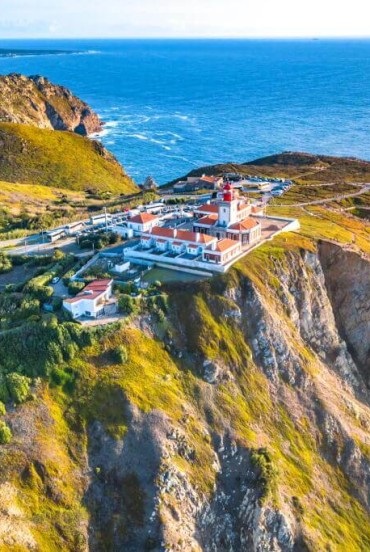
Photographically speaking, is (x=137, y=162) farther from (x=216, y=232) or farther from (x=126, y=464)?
(x=126, y=464)

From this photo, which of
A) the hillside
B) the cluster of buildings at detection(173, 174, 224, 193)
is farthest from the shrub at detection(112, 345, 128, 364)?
the hillside

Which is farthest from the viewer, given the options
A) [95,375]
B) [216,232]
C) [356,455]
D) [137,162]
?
[137,162]

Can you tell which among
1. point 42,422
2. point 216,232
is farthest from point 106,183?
point 42,422

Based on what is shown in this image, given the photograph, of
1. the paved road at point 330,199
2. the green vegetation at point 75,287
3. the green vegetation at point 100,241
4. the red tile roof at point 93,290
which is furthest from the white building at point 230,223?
the paved road at point 330,199

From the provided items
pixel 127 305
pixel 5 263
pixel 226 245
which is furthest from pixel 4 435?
pixel 5 263

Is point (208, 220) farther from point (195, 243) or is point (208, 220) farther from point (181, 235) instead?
point (195, 243)

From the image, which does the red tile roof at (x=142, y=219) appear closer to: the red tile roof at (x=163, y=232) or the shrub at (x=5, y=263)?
the red tile roof at (x=163, y=232)
